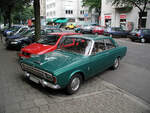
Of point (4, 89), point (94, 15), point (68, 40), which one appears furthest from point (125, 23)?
point (4, 89)

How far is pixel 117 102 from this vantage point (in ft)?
12.6

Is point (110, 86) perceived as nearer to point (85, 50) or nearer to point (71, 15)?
point (85, 50)

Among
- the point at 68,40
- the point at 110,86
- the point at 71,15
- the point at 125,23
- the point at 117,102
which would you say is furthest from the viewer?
the point at 71,15

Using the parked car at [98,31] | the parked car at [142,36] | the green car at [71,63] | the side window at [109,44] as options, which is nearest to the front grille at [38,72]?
the green car at [71,63]

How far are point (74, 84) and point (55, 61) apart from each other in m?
0.85

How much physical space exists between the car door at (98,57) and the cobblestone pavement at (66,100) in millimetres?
579

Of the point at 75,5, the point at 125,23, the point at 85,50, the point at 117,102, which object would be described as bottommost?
the point at 117,102

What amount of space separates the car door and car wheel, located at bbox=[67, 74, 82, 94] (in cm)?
57

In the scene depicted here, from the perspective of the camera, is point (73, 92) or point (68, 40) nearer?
point (73, 92)

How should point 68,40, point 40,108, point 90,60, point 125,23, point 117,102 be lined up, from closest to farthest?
point 40,108 → point 117,102 → point 90,60 → point 68,40 → point 125,23

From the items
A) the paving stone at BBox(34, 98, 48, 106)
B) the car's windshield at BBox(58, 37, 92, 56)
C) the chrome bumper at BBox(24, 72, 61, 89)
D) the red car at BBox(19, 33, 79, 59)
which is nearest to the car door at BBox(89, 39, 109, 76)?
the car's windshield at BBox(58, 37, 92, 56)

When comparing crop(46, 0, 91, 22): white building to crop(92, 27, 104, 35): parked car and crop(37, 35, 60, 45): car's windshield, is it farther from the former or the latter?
crop(37, 35, 60, 45): car's windshield

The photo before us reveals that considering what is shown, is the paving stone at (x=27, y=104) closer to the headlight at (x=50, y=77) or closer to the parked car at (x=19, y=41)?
the headlight at (x=50, y=77)

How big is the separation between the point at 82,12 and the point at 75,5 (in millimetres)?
3568
